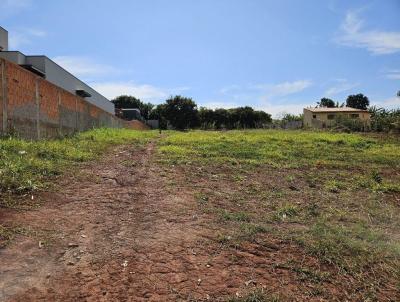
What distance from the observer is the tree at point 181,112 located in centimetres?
4859

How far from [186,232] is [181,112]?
43878 mm

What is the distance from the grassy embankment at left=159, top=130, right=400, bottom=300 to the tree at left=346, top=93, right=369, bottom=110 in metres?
58.0

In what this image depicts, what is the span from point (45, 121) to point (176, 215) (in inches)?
289

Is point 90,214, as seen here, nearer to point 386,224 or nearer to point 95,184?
point 95,184

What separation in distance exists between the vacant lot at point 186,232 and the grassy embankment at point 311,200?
2 cm

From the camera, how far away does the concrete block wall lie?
956 centimetres

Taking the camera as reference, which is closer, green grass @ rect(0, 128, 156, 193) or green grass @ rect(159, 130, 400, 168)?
green grass @ rect(0, 128, 156, 193)

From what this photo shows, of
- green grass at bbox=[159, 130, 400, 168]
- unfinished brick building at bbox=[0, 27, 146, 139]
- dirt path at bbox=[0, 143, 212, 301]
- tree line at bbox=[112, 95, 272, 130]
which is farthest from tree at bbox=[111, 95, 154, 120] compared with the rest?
dirt path at bbox=[0, 143, 212, 301]

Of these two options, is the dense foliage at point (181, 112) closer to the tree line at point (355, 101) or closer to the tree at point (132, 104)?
the tree at point (132, 104)

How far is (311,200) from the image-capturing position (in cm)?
756

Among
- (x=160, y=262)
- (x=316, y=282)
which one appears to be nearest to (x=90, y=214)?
(x=160, y=262)

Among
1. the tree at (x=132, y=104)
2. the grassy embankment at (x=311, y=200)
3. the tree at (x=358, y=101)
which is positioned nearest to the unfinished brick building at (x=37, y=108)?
the grassy embankment at (x=311, y=200)

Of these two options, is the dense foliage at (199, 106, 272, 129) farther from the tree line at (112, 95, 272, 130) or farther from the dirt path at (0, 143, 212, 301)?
the dirt path at (0, 143, 212, 301)

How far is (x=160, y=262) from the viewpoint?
4.43 m
